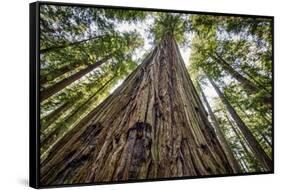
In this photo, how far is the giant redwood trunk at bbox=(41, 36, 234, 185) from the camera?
605 cm

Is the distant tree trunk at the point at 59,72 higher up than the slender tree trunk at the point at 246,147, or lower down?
higher up

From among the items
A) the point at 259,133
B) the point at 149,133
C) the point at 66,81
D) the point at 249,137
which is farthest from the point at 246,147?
the point at 66,81

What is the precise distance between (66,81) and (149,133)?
3.01 ft

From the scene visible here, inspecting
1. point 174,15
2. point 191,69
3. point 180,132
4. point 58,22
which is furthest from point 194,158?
point 58,22

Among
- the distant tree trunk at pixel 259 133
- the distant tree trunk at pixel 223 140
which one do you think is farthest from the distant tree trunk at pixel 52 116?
the distant tree trunk at pixel 259 133

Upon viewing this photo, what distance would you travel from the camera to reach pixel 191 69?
21.6 ft

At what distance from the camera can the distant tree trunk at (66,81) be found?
5902mm

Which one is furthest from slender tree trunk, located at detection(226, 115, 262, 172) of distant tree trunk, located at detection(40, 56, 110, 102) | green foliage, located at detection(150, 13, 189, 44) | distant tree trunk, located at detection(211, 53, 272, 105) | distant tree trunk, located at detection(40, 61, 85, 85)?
distant tree trunk, located at detection(40, 61, 85, 85)

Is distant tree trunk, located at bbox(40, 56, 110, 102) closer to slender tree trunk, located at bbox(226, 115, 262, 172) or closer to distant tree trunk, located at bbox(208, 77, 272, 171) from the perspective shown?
distant tree trunk, located at bbox(208, 77, 272, 171)

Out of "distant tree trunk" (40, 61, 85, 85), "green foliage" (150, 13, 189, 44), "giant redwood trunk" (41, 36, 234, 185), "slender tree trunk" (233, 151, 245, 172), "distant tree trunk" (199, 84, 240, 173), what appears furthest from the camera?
"slender tree trunk" (233, 151, 245, 172)

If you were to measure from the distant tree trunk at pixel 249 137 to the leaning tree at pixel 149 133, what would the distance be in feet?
0.86

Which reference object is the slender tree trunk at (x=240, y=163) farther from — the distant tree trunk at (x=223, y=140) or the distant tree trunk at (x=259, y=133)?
the distant tree trunk at (x=259, y=133)

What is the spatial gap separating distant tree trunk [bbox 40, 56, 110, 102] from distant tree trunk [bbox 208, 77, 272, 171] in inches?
47.0

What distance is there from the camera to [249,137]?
6906mm
